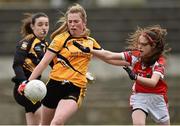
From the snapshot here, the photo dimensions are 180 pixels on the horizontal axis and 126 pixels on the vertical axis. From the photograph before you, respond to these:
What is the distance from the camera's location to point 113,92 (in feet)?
69.7

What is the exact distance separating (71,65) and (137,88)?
951mm

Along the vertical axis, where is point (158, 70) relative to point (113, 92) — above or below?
above

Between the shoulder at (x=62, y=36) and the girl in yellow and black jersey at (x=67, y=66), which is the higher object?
Answer: the shoulder at (x=62, y=36)

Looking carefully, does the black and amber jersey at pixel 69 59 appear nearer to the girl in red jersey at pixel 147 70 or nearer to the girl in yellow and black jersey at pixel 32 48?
the girl in red jersey at pixel 147 70

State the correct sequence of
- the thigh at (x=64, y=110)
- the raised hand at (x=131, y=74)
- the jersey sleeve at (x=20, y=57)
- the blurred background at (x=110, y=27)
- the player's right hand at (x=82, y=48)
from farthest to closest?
the blurred background at (x=110, y=27), the jersey sleeve at (x=20, y=57), the player's right hand at (x=82, y=48), the thigh at (x=64, y=110), the raised hand at (x=131, y=74)

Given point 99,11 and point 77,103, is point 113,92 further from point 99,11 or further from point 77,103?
point 77,103

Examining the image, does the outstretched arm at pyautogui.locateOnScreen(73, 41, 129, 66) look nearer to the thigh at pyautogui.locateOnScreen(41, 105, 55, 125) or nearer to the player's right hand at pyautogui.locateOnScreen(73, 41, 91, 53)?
the player's right hand at pyautogui.locateOnScreen(73, 41, 91, 53)

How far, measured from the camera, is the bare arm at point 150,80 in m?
11.3

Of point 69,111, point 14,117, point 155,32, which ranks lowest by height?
point 14,117

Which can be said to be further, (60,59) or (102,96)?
(102,96)

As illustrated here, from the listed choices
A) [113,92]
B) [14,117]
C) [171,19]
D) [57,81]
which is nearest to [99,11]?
[171,19]

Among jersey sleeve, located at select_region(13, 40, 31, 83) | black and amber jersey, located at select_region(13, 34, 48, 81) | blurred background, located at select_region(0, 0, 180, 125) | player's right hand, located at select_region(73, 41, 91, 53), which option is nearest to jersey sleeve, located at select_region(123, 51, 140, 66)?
player's right hand, located at select_region(73, 41, 91, 53)

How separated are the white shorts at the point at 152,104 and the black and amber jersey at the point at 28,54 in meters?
2.08

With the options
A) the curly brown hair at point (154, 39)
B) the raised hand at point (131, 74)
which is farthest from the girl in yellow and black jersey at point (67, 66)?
the raised hand at point (131, 74)
